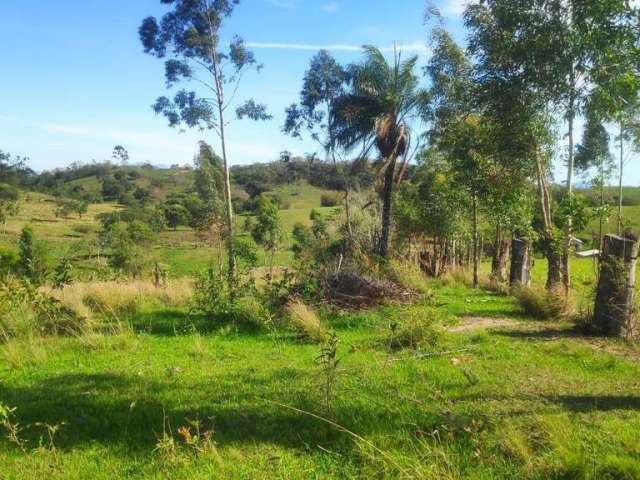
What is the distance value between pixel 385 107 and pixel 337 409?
15511 mm

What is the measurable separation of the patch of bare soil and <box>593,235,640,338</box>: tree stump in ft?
4.91

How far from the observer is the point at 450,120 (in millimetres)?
15938

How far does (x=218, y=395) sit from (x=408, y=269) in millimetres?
7812

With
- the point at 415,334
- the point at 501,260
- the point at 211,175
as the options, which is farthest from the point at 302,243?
the point at 415,334

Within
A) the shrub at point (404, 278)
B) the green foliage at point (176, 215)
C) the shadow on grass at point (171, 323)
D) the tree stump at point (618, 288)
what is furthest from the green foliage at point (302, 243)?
the green foliage at point (176, 215)

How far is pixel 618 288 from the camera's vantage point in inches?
278

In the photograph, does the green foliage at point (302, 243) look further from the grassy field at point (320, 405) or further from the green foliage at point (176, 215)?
the green foliage at point (176, 215)

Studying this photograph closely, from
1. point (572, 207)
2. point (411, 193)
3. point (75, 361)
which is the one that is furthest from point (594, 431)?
point (411, 193)

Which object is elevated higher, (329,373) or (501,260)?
(329,373)

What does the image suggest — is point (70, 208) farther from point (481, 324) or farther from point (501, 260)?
point (481, 324)

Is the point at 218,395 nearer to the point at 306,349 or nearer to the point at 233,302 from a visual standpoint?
the point at 306,349

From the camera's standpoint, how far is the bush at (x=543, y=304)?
28.8 feet

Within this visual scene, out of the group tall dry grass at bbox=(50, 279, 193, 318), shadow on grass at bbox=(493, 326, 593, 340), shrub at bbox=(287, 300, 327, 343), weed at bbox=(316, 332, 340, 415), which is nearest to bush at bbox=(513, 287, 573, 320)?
shadow on grass at bbox=(493, 326, 593, 340)

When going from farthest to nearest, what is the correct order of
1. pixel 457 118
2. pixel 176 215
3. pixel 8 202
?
pixel 176 215
pixel 8 202
pixel 457 118
